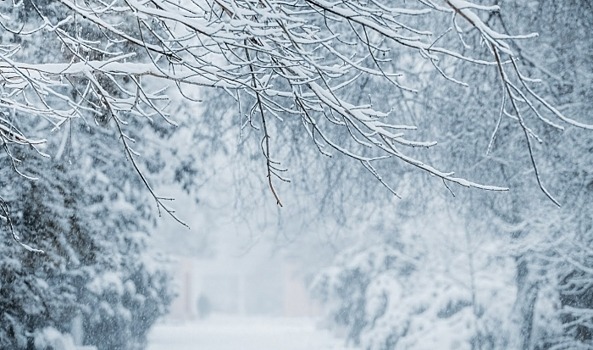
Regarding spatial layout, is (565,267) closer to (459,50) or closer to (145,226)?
(459,50)

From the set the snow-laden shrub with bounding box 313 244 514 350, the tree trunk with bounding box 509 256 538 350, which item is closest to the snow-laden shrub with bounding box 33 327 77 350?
the tree trunk with bounding box 509 256 538 350

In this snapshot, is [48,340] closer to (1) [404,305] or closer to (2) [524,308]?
(2) [524,308]

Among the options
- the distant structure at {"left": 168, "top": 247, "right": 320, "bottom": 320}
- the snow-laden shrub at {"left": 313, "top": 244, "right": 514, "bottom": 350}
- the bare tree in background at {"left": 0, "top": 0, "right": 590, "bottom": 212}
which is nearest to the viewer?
the bare tree in background at {"left": 0, "top": 0, "right": 590, "bottom": 212}

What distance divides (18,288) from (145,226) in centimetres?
415

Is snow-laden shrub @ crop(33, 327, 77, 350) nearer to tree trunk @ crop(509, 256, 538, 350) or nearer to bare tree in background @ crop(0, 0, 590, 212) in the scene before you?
bare tree in background @ crop(0, 0, 590, 212)

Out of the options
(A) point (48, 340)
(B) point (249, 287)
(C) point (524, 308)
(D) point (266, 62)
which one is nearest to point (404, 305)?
(C) point (524, 308)

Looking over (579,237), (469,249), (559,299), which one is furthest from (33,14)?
(469,249)

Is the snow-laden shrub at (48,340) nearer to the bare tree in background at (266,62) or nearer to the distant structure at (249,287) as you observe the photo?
the bare tree in background at (266,62)

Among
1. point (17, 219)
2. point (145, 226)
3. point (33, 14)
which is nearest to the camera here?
point (33, 14)

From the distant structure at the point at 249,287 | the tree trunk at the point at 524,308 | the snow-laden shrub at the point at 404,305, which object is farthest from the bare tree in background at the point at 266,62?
the distant structure at the point at 249,287

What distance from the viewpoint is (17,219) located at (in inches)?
296

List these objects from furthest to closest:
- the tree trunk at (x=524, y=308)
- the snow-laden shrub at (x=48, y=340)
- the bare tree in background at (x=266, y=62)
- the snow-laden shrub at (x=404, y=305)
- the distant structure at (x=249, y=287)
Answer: the distant structure at (x=249, y=287) → the snow-laden shrub at (x=404, y=305) → the tree trunk at (x=524, y=308) → the snow-laden shrub at (x=48, y=340) → the bare tree in background at (x=266, y=62)

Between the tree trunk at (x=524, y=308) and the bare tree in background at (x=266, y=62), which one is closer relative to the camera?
the bare tree in background at (x=266, y=62)

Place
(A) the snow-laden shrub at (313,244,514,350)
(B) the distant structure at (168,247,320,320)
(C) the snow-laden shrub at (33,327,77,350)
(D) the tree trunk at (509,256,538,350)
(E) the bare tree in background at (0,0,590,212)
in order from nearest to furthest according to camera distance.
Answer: (E) the bare tree in background at (0,0,590,212) < (C) the snow-laden shrub at (33,327,77,350) < (D) the tree trunk at (509,256,538,350) < (A) the snow-laden shrub at (313,244,514,350) < (B) the distant structure at (168,247,320,320)
